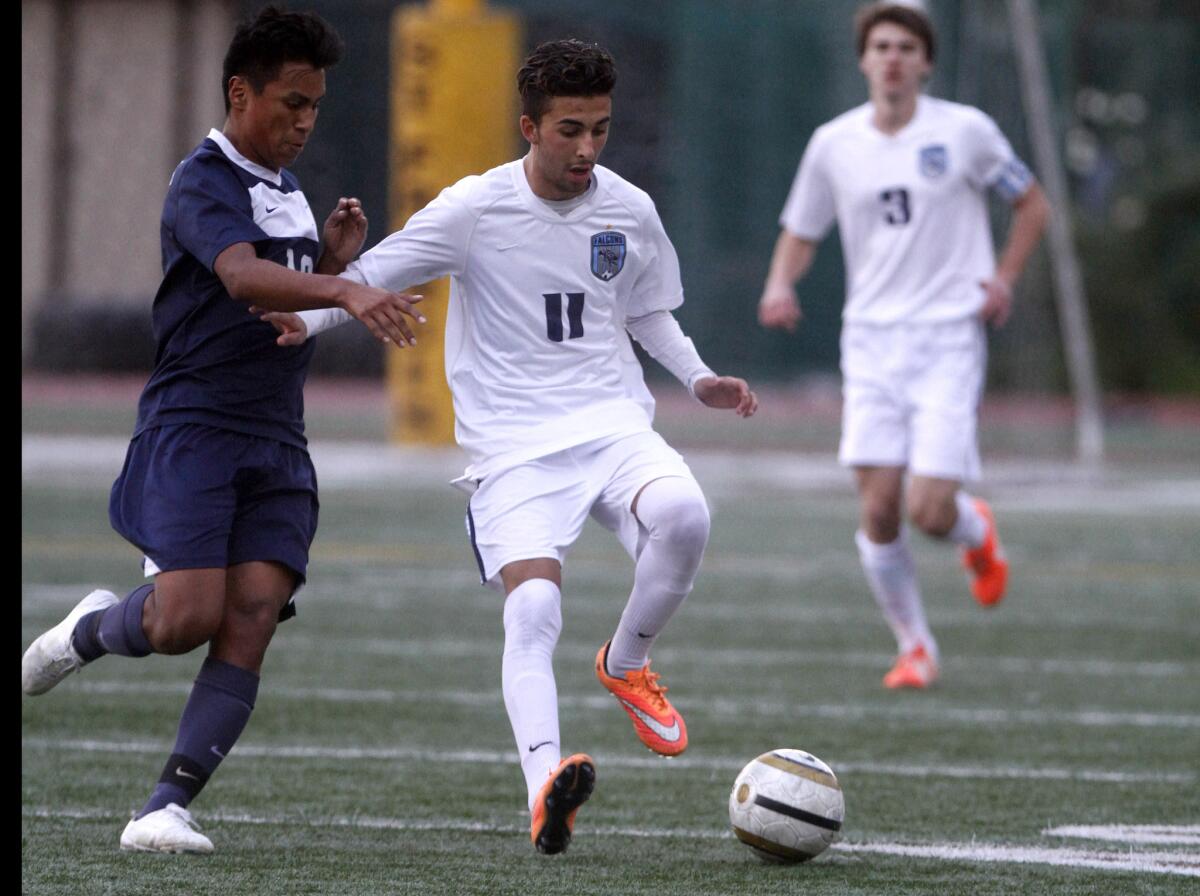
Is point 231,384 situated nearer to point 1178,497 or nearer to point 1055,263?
point 1178,497

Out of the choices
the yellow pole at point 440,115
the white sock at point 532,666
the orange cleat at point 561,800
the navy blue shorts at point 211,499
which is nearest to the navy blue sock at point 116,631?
the navy blue shorts at point 211,499

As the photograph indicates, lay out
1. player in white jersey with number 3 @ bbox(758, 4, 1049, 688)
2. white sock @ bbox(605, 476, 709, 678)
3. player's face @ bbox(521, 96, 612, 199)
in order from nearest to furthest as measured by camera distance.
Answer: player's face @ bbox(521, 96, 612, 199)
white sock @ bbox(605, 476, 709, 678)
player in white jersey with number 3 @ bbox(758, 4, 1049, 688)

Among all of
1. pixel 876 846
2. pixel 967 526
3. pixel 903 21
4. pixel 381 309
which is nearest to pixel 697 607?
pixel 967 526

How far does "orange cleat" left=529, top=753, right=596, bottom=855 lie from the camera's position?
414 cm

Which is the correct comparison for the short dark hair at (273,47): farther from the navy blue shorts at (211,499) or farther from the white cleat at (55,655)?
the white cleat at (55,655)

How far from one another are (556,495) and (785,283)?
3057 millimetres

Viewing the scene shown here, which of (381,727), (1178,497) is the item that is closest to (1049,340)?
(1178,497)

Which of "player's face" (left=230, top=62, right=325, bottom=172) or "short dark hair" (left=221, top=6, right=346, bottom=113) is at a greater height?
"short dark hair" (left=221, top=6, right=346, bottom=113)

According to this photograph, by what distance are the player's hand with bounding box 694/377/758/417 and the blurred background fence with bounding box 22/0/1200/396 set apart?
17880 mm

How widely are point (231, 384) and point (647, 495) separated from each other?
3.12ft

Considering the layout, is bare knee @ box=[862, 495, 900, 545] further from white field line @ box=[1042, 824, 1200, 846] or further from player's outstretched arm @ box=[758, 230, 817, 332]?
white field line @ box=[1042, 824, 1200, 846]

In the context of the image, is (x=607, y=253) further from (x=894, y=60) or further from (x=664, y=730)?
(x=894, y=60)

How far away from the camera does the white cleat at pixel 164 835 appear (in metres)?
4.36

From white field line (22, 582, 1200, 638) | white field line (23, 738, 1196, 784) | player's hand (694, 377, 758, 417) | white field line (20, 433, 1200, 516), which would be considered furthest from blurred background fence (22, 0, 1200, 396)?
player's hand (694, 377, 758, 417)
